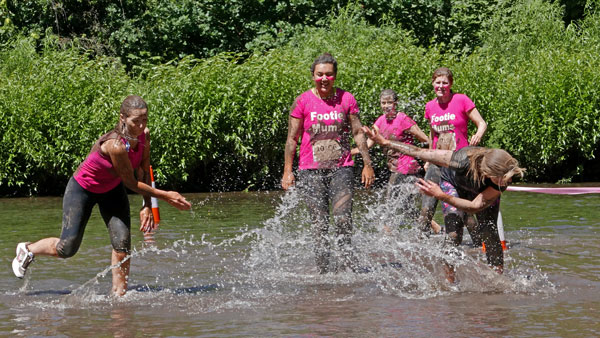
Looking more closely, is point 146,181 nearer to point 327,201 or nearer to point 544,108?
point 327,201

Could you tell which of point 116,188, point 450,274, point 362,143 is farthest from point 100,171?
point 450,274

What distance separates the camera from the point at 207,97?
19312mm

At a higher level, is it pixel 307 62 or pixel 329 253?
pixel 307 62

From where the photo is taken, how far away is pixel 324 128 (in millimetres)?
8414

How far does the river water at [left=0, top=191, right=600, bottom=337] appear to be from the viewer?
21.4 feet

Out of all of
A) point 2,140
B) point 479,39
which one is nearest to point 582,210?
point 2,140

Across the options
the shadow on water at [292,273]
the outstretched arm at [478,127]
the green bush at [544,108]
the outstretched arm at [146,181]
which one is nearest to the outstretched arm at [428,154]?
the shadow on water at [292,273]

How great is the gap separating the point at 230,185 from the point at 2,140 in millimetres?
5337

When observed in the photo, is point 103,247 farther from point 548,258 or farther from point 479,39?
point 479,39

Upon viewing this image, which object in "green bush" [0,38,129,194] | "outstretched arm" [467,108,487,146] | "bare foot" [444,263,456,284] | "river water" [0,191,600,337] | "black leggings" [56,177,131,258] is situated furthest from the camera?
"green bush" [0,38,129,194]

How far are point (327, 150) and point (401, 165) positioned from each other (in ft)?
7.33

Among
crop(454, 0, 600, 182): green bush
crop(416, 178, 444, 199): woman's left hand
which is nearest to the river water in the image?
crop(416, 178, 444, 199): woman's left hand

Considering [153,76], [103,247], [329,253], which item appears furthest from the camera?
[153,76]

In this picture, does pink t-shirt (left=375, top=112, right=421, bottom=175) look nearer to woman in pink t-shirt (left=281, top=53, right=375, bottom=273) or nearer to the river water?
the river water
